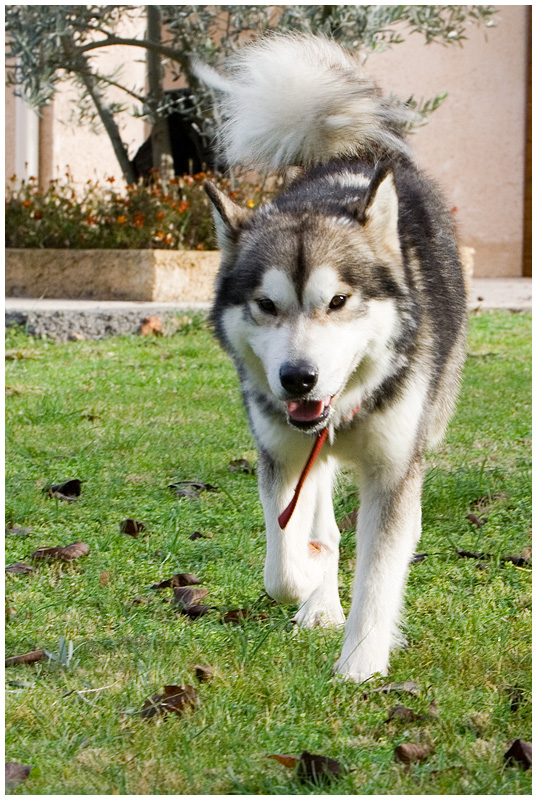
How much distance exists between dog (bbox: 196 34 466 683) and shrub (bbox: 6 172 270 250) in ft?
19.8

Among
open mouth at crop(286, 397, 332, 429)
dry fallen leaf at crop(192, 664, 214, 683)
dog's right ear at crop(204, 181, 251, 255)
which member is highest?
dog's right ear at crop(204, 181, 251, 255)

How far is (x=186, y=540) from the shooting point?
362 cm

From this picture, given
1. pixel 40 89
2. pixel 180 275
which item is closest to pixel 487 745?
pixel 180 275

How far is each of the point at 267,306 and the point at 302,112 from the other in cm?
121

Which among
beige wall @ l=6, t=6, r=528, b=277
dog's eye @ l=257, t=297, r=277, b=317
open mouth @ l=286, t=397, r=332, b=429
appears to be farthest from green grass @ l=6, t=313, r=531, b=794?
beige wall @ l=6, t=6, r=528, b=277

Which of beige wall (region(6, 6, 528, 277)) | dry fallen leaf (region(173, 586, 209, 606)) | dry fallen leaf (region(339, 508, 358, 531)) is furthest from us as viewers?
beige wall (region(6, 6, 528, 277))

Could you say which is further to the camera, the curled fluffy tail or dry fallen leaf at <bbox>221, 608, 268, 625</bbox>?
the curled fluffy tail

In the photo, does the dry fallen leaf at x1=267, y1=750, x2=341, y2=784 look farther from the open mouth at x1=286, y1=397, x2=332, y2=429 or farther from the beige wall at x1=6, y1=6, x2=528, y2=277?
the beige wall at x1=6, y1=6, x2=528, y2=277

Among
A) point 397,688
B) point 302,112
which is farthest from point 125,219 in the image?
point 397,688

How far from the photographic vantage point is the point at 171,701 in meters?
2.35

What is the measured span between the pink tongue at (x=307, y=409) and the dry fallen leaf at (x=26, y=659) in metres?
0.94

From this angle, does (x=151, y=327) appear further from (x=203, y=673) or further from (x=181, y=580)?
(x=203, y=673)

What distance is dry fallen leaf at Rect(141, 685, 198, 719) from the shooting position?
2.31m

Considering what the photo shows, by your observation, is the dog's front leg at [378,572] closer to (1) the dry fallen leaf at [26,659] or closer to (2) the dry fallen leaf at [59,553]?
(1) the dry fallen leaf at [26,659]
